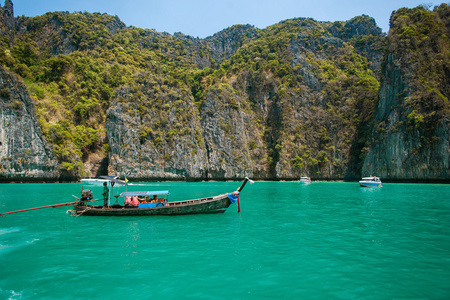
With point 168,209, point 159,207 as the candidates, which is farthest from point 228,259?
point 159,207

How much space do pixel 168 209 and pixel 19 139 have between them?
53.5 m

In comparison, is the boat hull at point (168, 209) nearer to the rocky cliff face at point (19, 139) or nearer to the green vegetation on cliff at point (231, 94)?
the rocky cliff face at point (19, 139)

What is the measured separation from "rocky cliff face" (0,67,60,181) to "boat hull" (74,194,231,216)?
46.6 m

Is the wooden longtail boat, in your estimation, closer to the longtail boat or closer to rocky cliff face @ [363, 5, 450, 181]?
the longtail boat

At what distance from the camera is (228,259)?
10430mm

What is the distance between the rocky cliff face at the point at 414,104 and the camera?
60.2m

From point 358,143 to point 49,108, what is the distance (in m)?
92.0

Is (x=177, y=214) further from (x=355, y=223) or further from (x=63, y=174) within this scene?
(x=63, y=174)

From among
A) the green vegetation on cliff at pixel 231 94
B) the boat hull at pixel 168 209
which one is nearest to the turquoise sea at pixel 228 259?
the boat hull at pixel 168 209

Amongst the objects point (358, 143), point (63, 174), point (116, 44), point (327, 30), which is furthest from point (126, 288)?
point (327, 30)

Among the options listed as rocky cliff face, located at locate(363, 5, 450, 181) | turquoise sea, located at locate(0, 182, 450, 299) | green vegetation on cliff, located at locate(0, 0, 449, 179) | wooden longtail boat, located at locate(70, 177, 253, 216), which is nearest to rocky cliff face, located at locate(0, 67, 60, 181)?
green vegetation on cliff, located at locate(0, 0, 449, 179)

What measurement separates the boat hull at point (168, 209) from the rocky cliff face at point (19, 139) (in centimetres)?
4658

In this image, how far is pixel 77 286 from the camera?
8156 mm

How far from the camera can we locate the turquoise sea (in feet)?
25.4
